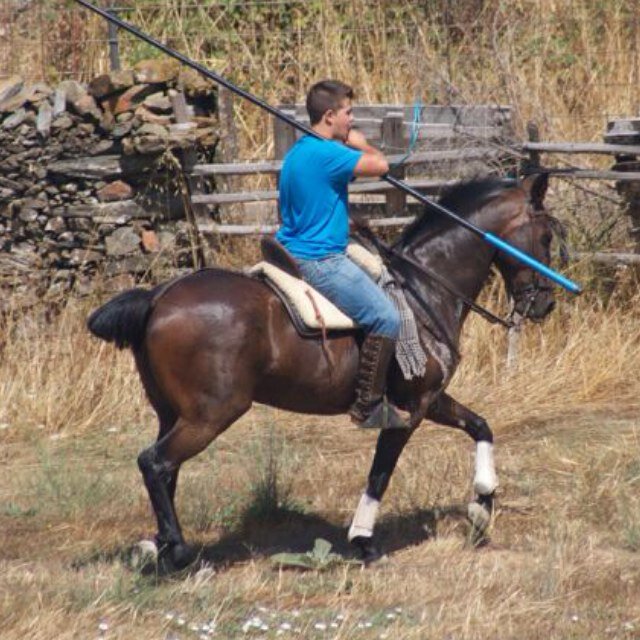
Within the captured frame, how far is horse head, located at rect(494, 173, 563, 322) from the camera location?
7.65 metres

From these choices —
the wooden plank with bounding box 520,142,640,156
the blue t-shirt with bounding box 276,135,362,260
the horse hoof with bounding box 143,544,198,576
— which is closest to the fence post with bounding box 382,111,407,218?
the wooden plank with bounding box 520,142,640,156

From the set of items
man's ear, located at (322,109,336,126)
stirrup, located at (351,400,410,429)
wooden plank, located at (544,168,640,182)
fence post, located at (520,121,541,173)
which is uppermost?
man's ear, located at (322,109,336,126)

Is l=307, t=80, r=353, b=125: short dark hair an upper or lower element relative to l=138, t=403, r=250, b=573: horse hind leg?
upper

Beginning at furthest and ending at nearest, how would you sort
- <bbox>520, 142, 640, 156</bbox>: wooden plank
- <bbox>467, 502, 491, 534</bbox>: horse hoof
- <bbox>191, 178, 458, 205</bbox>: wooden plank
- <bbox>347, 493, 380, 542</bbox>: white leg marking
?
1. <bbox>191, 178, 458, 205</bbox>: wooden plank
2. <bbox>520, 142, 640, 156</bbox>: wooden plank
3. <bbox>467, 502, 491, 534</bbox>: horse hoof
4. <bbox>347, 493, 380, 542</bbox>: white leg marking

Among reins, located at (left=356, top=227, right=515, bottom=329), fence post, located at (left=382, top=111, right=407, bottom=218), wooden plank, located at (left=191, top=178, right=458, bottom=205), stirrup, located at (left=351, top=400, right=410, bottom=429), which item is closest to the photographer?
stirrup, located at (left=351, top=400, right=410, bottom=429)

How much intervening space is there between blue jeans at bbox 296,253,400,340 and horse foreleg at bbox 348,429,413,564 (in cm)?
66

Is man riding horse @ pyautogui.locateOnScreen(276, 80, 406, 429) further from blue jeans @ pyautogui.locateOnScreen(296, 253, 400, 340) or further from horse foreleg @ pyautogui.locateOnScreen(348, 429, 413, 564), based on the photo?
horse foreleg @ pyautogui.locateOnScreen(348, 429, 413, 564)

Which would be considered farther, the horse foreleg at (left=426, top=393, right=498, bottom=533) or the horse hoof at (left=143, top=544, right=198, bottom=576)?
the horse foreleg at (left=426, top=393, right=498, bottom=533)

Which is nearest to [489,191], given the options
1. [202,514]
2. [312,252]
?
[312,252]

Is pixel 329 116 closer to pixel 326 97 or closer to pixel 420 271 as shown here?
Answer: pixel 326 97

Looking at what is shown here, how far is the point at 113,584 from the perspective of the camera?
6.64 m

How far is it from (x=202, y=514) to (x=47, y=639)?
7.96 feet

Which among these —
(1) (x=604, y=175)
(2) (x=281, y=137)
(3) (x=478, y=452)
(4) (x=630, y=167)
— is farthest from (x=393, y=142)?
(3) (x=478, y=452)

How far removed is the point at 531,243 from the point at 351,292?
1.12 meters
